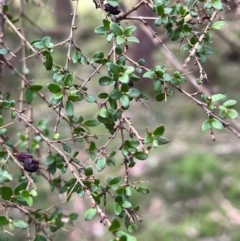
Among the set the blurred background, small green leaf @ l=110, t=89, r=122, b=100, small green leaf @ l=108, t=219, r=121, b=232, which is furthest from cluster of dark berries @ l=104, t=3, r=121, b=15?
the blurred background

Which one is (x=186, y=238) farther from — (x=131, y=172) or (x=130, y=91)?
(x=130, y=91)

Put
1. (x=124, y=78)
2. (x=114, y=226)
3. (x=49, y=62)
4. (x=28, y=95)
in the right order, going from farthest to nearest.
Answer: (x=28, y=95) < (x=49, y=62) < (x=124, y=78) < (x=114, y=226)

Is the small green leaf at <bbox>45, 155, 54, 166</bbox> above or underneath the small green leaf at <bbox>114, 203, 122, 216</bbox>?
above

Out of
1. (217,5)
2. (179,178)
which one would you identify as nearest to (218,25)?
(217,5)

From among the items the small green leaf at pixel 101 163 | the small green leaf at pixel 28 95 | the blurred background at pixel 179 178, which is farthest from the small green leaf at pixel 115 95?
the blurred background at pixel 179 178

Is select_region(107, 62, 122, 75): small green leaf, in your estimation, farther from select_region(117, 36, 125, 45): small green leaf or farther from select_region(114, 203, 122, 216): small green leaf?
select_region(114, 203, 122, 216): small green leaf

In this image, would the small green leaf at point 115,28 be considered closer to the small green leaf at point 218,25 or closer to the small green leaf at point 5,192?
the small green leaf at point 218,25

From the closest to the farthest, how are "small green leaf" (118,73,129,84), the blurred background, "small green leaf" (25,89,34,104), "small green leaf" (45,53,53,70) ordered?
"small green leaf" (118,73,129,84) < "small green leaf" (45,53,53,70) < "small green leaf" (25,89,34,104) < the blurred background

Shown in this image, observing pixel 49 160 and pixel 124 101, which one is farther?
pixel 49 160

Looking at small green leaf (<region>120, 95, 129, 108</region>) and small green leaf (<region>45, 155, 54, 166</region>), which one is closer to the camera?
small green leaf (<region>120, 95, 129, 108</region>)

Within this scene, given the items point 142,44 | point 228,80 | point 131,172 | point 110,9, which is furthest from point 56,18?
point 110,9

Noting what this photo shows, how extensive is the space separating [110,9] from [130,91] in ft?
0.50

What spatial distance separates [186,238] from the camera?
2049 millimetres

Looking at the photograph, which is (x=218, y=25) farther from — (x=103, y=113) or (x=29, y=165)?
(x=29, y=165)
